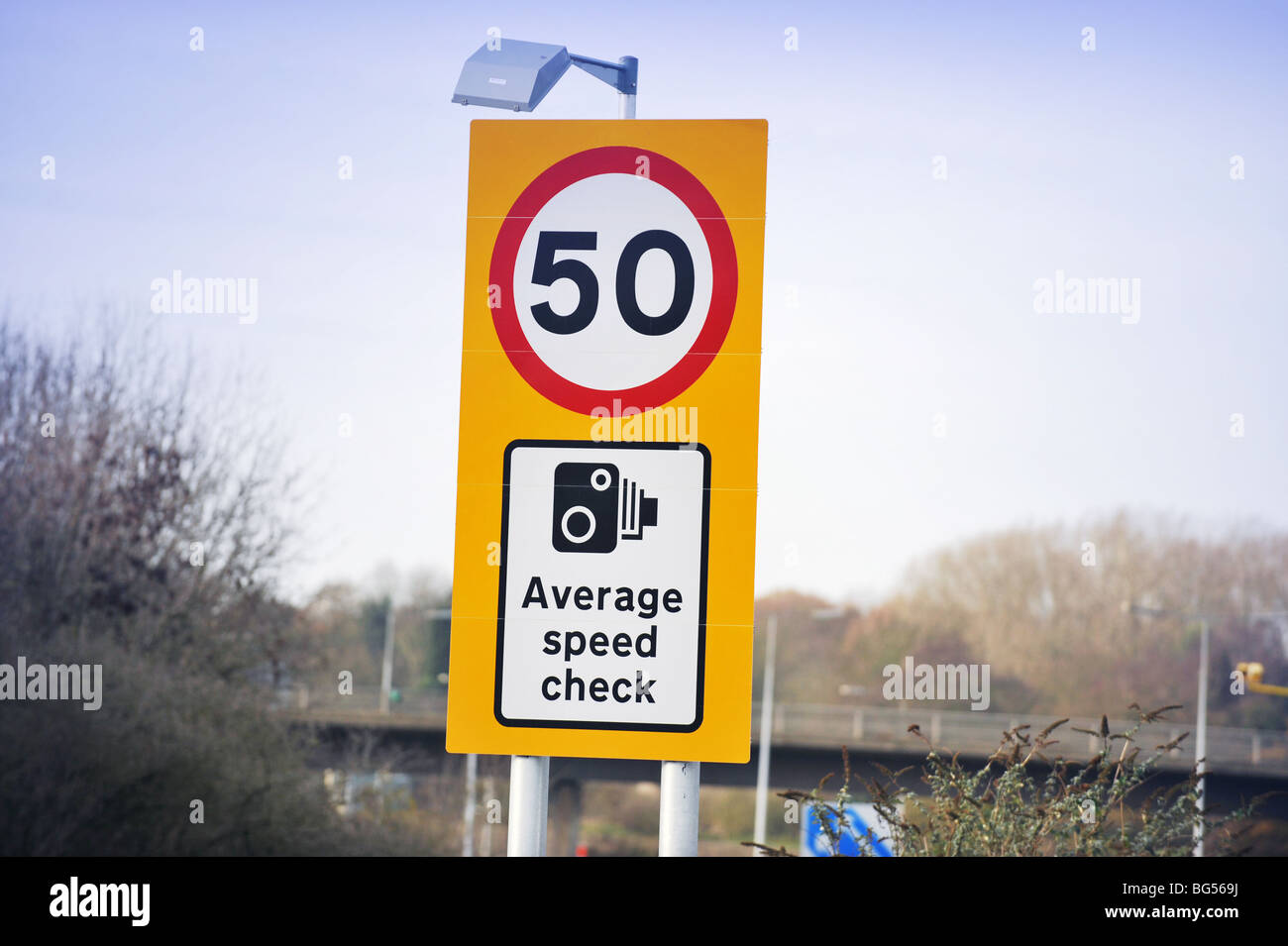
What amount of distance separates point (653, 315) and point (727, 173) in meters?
0.43

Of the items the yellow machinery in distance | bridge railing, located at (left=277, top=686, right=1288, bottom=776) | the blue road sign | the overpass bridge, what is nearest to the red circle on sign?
the blue road sign

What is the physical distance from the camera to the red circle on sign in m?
3.16

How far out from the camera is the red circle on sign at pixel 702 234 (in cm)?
316

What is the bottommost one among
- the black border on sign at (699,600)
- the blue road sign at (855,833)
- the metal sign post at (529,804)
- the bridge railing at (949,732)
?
the bridge railing at (949,732)

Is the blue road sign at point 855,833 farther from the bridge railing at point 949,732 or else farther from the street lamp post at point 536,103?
the bridge railing at point 949,732

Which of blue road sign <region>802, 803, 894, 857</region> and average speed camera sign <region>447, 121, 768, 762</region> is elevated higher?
average speed camera sign <region>447, 121, 768, 762</region>

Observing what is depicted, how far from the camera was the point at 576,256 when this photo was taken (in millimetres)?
3211

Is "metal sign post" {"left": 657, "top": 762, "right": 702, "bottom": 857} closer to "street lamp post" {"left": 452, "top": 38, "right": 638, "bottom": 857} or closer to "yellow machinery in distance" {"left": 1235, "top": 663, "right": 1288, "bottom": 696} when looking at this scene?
"street lamp post" {"left": 452, "top": 38, "right": 638, "bottom": 857}

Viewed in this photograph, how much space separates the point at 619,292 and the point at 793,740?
32.0 metres

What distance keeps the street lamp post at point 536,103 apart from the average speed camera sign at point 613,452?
0.29ft

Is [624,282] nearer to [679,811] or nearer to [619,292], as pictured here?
[619,292]

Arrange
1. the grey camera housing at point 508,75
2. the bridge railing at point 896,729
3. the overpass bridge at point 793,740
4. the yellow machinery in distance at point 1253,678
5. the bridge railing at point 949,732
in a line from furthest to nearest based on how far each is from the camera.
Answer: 1. the bridge railing at point 949,732
2. the bridge railing at point 896,729
3. the overpass bridge at point 793,740
4. the yellow machinery in distance at point 1253,678
5. the grey camera housing at point 508,75

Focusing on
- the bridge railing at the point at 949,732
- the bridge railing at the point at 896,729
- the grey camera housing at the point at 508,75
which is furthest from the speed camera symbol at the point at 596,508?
the bridge railing at the point at 949,732

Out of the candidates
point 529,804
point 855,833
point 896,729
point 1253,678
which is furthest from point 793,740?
point 529,804
